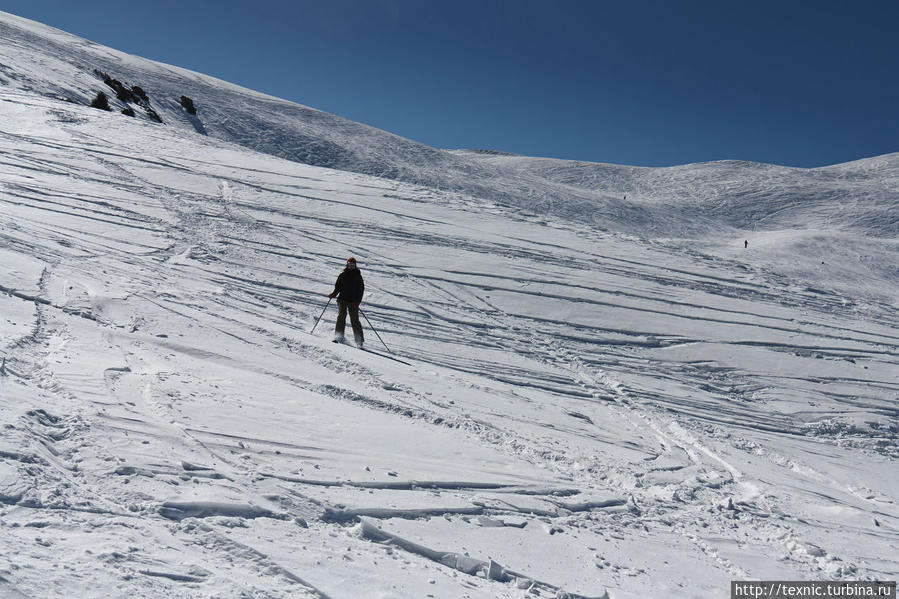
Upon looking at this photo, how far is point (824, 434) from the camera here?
9117 mm

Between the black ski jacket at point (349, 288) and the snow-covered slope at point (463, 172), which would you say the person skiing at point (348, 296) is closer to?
the black ski jacket at point (349, 288)

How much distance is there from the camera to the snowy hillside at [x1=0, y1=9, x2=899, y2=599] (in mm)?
3797

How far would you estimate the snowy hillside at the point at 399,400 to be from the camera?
380 centimetres

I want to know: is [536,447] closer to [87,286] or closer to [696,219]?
[87,286]

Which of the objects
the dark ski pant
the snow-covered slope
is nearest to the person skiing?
the dark ski pant

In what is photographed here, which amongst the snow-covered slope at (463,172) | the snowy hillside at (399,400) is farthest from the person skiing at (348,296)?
the snow-covered slope at (463,172)

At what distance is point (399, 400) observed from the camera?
7.19 m

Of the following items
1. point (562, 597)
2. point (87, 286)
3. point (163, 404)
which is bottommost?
point (562, 597)

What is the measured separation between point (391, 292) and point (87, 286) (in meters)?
5.80

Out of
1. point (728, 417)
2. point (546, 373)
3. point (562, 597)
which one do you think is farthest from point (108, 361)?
point (728, 417)

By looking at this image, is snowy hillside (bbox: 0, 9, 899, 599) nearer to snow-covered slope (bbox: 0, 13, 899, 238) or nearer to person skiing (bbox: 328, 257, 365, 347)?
person skiing (bbox: 328, 257, 365, 347)

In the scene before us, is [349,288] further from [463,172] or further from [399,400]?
[463,172]

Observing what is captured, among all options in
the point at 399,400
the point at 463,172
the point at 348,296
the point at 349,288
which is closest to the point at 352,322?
the point at 348,296

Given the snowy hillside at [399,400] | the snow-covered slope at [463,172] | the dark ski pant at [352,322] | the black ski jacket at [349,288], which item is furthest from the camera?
the snow-covered slope at [463,172]
